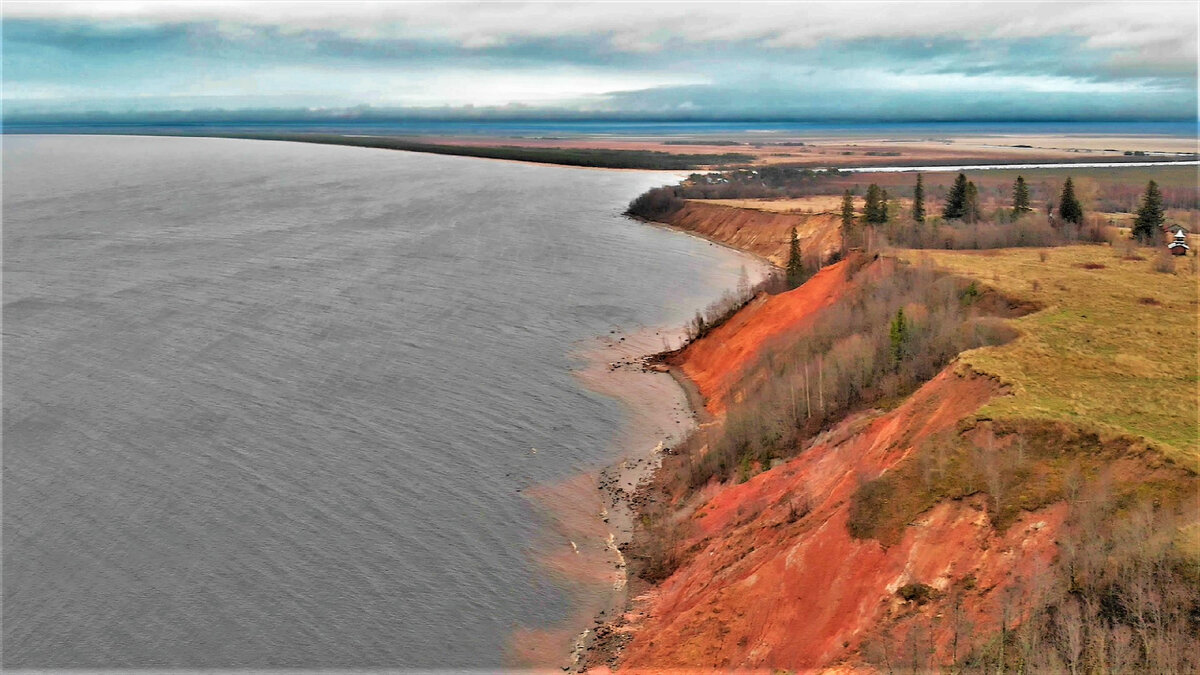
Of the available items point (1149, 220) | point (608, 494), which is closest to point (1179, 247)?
point (1149, 220)

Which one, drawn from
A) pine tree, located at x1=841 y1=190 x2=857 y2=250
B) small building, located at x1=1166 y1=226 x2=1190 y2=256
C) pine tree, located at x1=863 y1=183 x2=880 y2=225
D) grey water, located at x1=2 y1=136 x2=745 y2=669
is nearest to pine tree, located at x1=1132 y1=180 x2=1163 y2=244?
small building, located at x1=1166 y1=226 x2=1190 y2=256

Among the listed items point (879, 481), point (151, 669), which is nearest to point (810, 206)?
point (879, 481)

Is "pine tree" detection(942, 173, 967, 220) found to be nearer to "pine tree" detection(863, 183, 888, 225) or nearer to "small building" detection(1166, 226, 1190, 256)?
"pine tree" detection(863, 183, 888, 225)

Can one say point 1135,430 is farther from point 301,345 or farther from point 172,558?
point 301,345

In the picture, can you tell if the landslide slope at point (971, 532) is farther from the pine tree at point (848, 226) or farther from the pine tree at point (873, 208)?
the pine tree at point (873, 208)

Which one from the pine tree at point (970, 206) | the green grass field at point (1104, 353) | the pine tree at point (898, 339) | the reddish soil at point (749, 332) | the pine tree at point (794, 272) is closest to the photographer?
the green grass field at point (1104, 353)

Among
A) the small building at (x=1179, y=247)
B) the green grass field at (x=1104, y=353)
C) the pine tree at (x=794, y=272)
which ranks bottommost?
the pine tree at (x=794, y=272)

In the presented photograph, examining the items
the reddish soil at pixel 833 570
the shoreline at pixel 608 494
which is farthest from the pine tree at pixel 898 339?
the shoreline at pixel 608 494
